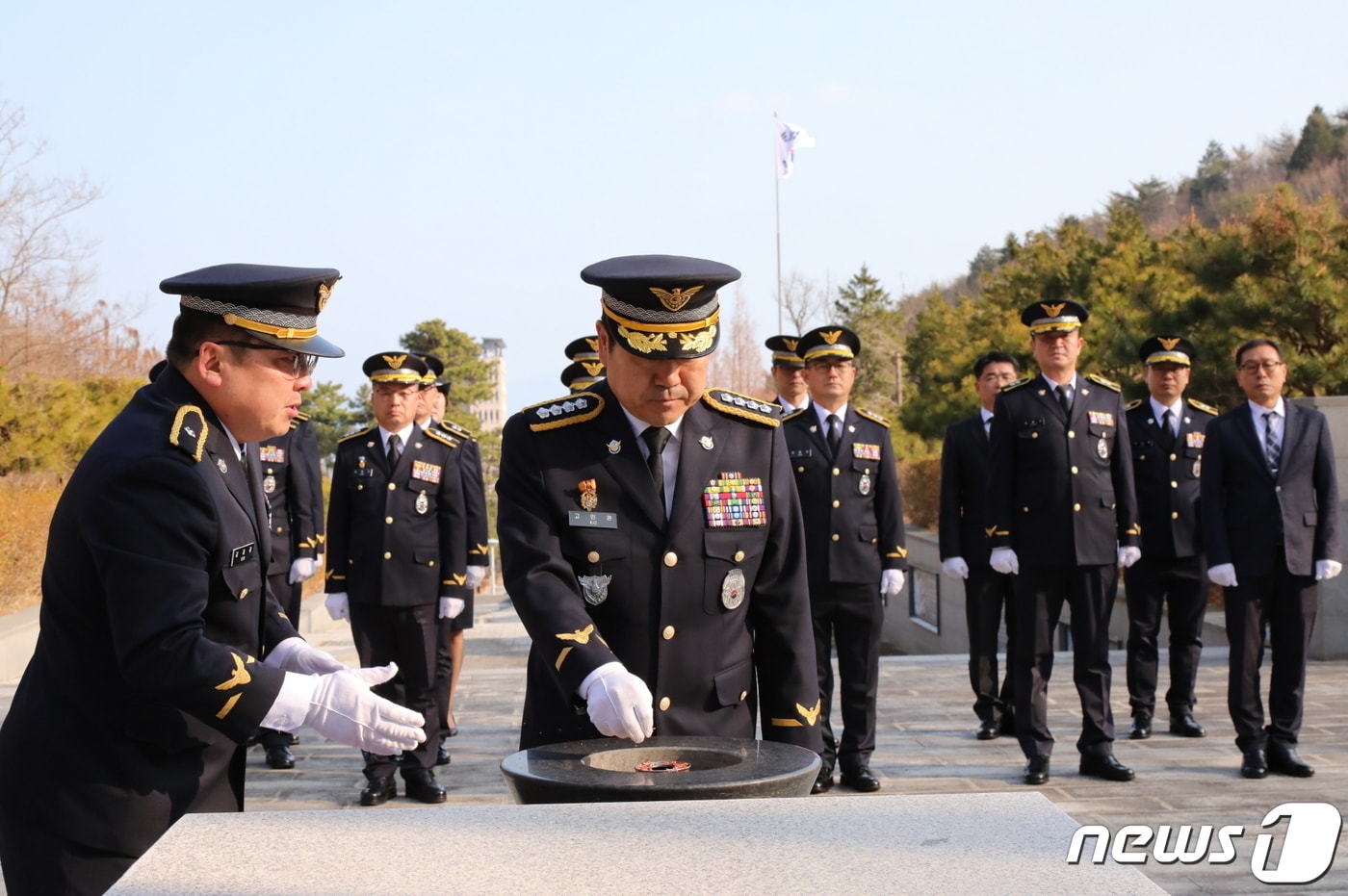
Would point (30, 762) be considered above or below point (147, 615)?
below

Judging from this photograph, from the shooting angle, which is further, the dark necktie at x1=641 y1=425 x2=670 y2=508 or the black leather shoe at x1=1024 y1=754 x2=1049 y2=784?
the black leather shoe at x1=1024 y1=754 x2=1049 y2=784

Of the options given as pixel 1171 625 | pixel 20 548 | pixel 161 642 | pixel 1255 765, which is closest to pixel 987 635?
pixel 1171 625

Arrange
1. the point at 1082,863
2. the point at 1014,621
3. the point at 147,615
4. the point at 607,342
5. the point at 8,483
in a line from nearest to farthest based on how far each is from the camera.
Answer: the point at 1082,863
the point at 147,615
the point at 607,342
the point at 1014,621
the point at 8,483

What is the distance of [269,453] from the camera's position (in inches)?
364

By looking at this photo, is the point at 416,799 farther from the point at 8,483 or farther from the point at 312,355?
the point at 8,483

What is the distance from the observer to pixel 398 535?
791 centimetres

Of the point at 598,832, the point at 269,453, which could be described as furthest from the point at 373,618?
the point at 598,832

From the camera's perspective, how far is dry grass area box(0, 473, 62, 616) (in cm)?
1304

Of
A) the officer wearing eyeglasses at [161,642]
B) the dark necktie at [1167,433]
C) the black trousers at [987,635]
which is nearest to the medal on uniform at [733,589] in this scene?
the officer wearing eyeglasses at [161,642]

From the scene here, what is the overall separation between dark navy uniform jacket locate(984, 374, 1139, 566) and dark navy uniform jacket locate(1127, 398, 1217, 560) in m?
1.34

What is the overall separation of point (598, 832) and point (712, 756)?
81 cm

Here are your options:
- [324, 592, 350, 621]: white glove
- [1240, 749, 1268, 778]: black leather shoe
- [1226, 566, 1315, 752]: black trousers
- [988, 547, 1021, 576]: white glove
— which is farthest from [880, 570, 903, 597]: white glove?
[324, 592, 350, 621]: white glove

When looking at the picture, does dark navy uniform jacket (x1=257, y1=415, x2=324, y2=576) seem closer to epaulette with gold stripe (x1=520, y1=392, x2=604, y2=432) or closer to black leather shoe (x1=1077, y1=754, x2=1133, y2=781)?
black leather shoe (x1=1077, y1=754, x2=1133, y2=781)

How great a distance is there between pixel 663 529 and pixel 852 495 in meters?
4.48
